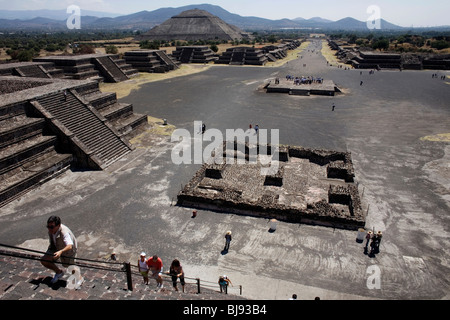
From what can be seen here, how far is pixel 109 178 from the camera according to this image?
18.2m

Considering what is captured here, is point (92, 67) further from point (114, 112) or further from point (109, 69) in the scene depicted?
point (114, 112)

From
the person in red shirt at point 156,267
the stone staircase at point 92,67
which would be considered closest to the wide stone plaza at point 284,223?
the person in red shirt at point 156,267

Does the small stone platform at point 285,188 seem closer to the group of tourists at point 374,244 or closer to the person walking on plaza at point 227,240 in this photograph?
the group of tourists at point 374,244

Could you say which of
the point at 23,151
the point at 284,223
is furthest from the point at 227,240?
the point at 23,151

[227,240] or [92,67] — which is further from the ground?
[92,67]

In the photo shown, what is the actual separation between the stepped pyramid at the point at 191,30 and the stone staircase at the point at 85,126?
126349mm

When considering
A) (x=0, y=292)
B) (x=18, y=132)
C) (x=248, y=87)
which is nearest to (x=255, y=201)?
(x=0, y=292)

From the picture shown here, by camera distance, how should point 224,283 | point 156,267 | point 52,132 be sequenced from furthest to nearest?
point 52,132 → point 224,283 → point 156,267

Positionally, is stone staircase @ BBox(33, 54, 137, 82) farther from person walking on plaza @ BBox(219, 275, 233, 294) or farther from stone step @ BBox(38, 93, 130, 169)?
person walking on plaza @ BBox(219, 275, 233, 294)

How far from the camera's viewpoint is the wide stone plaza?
10930mm

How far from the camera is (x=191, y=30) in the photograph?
145 m

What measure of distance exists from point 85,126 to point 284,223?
647 inches

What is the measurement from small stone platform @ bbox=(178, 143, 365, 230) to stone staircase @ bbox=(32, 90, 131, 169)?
733cm

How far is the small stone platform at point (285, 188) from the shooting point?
46.9 ft
